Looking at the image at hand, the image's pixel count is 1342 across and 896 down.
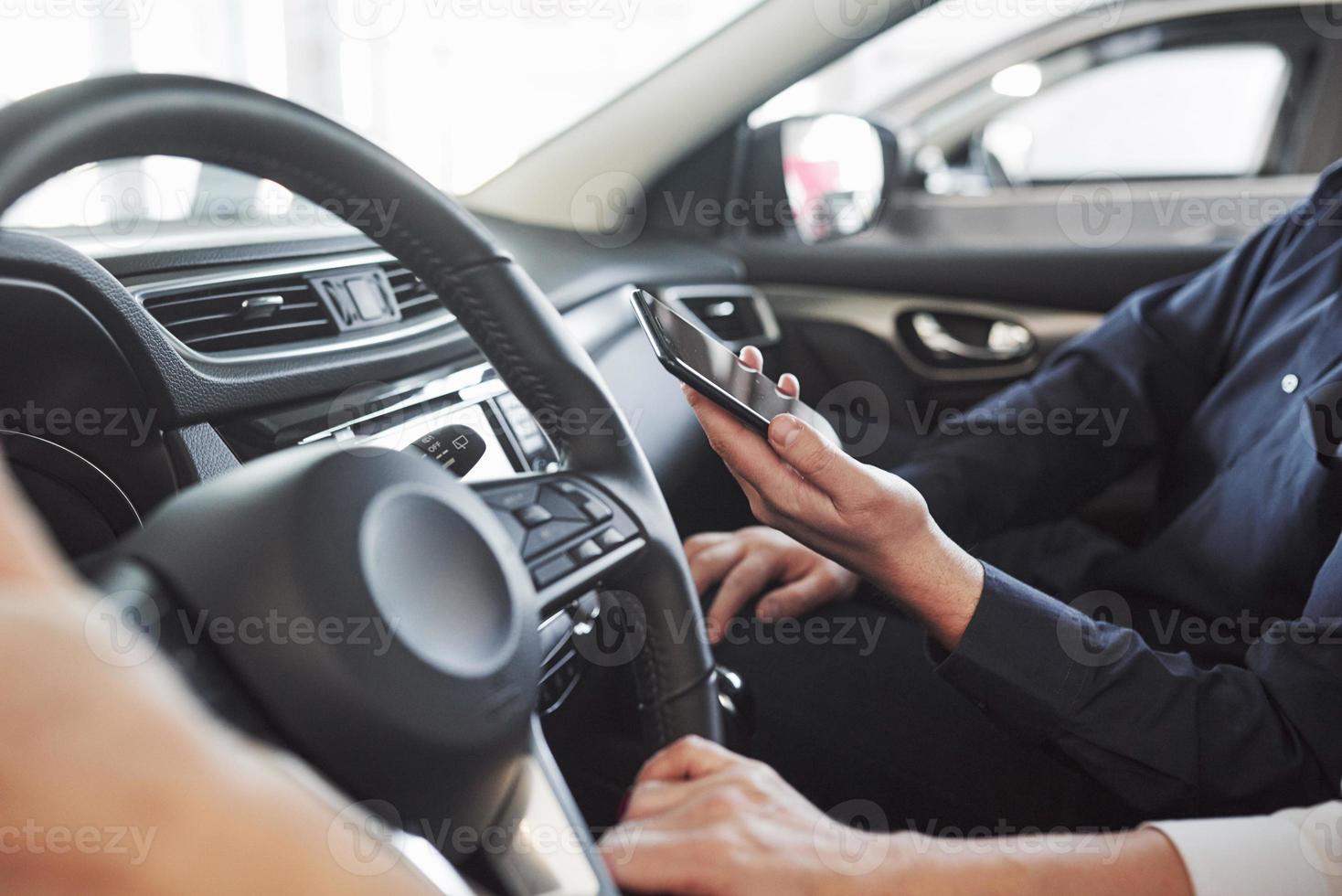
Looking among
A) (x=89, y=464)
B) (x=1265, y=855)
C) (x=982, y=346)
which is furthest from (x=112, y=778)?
(x=982, y=346)

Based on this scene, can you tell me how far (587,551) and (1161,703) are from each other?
18.7 inches

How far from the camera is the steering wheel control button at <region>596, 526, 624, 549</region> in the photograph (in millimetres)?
724

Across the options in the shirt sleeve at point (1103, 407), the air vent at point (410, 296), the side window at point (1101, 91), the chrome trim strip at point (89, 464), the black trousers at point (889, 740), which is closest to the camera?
the chrome trim strip at point (89, 464)

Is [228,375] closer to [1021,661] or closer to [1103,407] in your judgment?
[1021,661]

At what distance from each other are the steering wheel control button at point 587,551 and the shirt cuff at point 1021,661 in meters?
0.31

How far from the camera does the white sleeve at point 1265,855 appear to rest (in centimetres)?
65

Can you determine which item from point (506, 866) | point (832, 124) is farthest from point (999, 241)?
point (506, 866)

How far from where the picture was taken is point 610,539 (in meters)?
0.73

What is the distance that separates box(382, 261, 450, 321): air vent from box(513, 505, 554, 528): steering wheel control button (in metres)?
0.48

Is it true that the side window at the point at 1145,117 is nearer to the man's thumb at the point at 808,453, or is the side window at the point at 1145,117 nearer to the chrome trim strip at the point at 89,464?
the man's thumb at the point at 808,453

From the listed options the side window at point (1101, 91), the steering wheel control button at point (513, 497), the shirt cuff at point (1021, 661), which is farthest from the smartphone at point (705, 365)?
the side window at point (1101, 91)

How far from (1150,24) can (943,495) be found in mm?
1670

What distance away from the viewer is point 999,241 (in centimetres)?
195

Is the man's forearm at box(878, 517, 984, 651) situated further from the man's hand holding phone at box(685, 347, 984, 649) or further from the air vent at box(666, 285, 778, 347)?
the air vent at box(666, 285, 778, 347)
